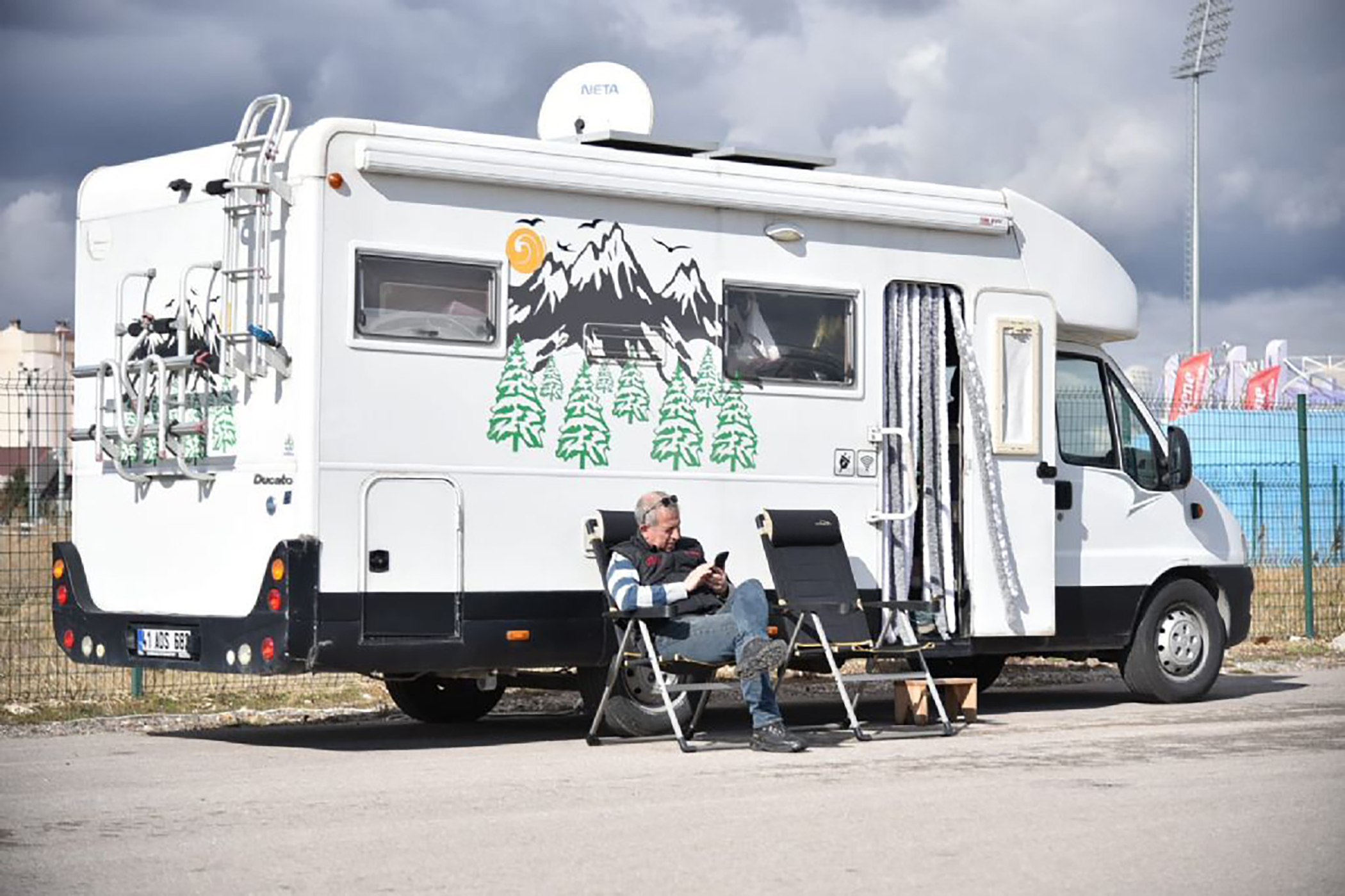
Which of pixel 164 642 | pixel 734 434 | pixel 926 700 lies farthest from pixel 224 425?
pixel 926 700

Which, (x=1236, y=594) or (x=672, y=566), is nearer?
(x=672, y=566)

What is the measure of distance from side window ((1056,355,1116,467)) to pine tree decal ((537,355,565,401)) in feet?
11.8

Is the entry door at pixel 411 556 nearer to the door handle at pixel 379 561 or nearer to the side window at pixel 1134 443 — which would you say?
the door handle at pixel 379 561

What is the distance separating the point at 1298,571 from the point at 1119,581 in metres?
7.52

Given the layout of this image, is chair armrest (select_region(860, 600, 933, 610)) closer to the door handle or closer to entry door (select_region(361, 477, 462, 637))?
entry door (select_region(361, 477, 462, 637))

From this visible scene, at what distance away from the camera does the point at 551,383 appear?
10578 millimetres

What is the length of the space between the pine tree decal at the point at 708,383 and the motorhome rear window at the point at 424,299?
127cm

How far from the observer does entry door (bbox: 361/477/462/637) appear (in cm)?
993

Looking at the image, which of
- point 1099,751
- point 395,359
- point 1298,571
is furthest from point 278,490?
point 1298,571

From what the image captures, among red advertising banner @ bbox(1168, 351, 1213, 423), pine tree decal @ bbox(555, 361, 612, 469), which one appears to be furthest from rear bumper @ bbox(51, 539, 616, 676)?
red advertising banner @ bbox(1168, 351, 1213, 423)

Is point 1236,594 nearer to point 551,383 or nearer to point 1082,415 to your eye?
point 1082,415

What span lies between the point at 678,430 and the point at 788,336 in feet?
3.06

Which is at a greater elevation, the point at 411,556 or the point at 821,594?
the point at 411,556

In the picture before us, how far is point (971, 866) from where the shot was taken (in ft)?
21.7
